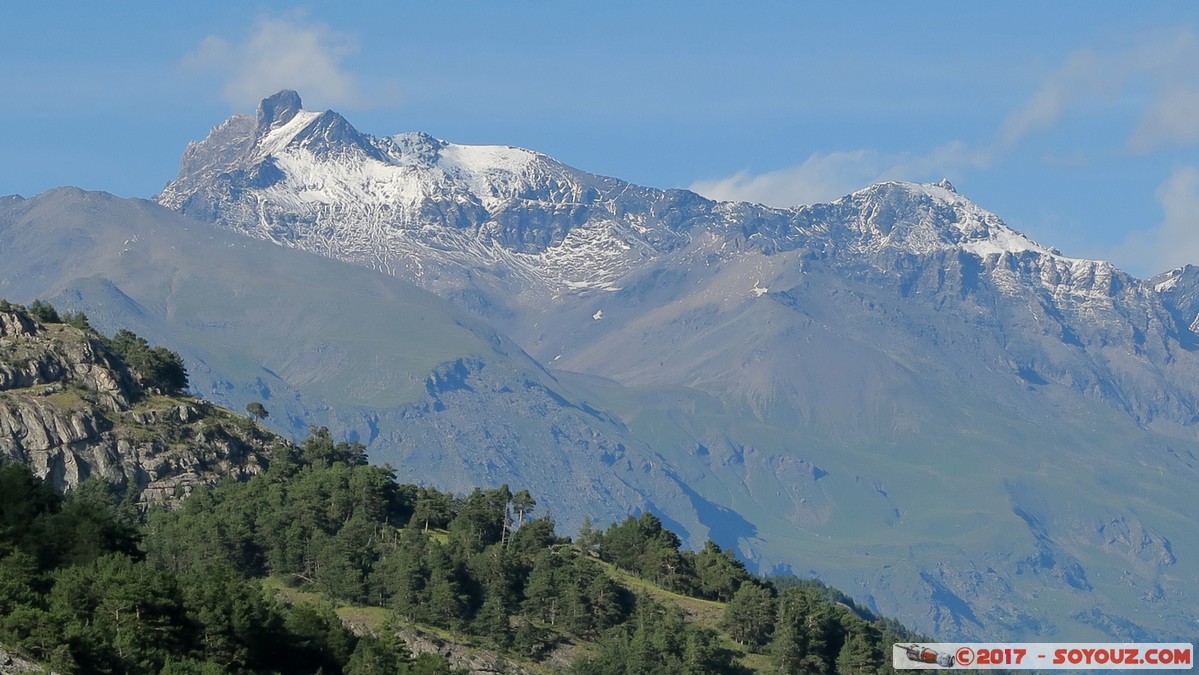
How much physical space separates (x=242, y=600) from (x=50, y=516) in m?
30.7

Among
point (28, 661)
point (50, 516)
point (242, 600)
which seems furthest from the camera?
point (50, 516)

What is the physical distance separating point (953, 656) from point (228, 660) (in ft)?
196

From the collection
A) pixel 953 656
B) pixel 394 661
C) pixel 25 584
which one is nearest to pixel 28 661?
pixel 25 584

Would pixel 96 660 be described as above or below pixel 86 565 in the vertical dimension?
below

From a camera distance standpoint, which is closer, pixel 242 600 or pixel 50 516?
pixel 242 600

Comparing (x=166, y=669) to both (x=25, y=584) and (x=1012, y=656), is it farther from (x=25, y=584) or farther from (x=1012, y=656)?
(x=1012, y=656)

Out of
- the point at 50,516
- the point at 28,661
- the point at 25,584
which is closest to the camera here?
the point at 28,661

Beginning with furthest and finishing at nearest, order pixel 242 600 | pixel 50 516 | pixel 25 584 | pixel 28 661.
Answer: pixel 50 516 → pixel 242 600 → pixel 25 584 → pixel 28 661

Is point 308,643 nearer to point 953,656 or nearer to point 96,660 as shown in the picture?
point 96,660

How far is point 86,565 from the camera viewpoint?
184 metres

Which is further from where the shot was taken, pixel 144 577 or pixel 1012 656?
pixel 144 577

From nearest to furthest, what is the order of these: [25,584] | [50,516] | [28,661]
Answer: [28,661]
[25,584]
[50,516]

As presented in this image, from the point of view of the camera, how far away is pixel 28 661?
487 feet

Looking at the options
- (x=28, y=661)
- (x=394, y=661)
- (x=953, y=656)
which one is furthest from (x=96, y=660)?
(x=953, y=656)
